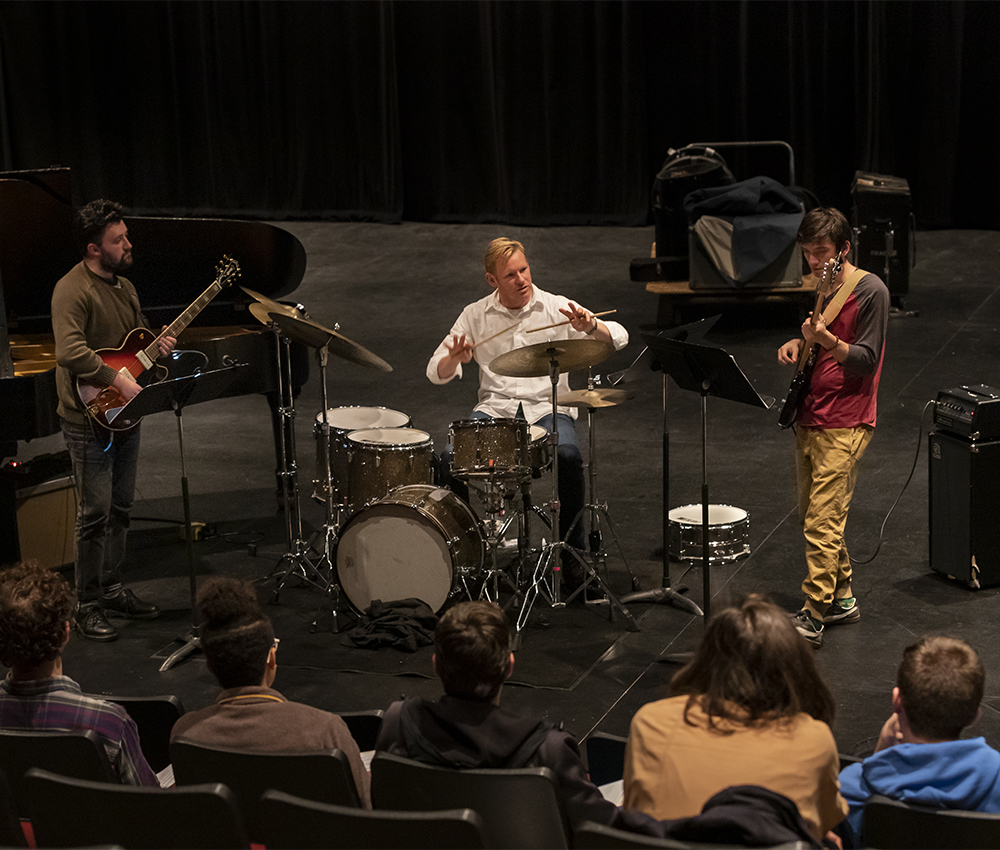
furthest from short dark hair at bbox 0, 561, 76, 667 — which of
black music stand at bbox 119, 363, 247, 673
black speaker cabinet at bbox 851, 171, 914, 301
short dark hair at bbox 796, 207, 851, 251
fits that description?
black speaker cabinet at bbox 851, 171, 914, 301

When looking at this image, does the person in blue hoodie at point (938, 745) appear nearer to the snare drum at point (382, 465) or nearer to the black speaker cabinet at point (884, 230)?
the snare drum at point (382, 465)

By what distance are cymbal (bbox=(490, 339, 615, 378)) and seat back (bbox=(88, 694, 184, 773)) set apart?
2.16 m

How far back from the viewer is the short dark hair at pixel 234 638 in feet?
10.2

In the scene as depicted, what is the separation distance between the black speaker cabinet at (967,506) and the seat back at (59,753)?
382 cm

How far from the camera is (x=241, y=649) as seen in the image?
309cm

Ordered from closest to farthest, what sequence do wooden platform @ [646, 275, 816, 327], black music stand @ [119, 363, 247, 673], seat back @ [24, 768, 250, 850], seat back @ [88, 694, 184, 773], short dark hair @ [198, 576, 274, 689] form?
seat back @ [24, 768, 250, 850] < short dark hair @ [198, 576, 274, 689] < seat back @ [88, 694, 184, 773] < black music stand @ [119, 363, 247, 673] < wooden platform @ [646, 275, 816, 327]

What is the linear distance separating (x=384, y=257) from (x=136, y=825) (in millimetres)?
11404

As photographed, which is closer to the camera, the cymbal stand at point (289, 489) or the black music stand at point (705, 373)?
the black music stand at point (705, 373)

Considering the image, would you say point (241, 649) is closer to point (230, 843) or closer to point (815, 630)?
point (230, 843)

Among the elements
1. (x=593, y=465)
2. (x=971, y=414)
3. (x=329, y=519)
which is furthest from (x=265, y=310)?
(x=971, y=414)

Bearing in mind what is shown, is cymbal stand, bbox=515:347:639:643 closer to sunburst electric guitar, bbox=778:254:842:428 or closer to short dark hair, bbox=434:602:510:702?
sunburst electric guitar, bbox=778:254:842:428

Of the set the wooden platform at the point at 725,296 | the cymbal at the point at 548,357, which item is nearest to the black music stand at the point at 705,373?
the cymbal at the point at 548,357

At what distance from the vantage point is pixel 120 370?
18.2ft

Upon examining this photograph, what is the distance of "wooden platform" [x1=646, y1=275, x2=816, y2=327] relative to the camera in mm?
10477
